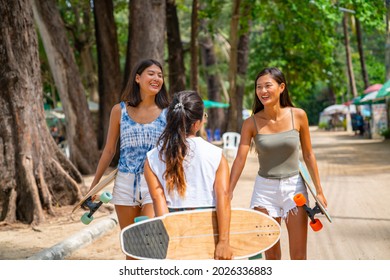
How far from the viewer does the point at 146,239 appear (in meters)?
3.36

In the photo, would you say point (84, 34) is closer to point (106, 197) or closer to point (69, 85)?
point (69, 85)

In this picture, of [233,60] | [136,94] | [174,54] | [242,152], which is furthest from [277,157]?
[233,60]

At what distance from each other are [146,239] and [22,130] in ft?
19.6

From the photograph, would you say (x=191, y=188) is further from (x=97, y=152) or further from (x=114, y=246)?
(x=97, y=152)

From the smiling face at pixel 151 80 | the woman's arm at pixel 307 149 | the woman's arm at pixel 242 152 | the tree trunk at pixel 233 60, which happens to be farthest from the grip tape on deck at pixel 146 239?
the tree trunk at pixel 233 60

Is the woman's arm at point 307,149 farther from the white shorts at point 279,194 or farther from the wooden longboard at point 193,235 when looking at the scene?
the wooden longboard at point 193,235

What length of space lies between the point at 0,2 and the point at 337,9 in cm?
1278

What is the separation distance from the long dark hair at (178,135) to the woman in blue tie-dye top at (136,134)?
89cm

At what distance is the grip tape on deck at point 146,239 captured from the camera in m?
3.35

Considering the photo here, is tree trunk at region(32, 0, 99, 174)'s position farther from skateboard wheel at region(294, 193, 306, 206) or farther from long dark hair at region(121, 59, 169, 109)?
skateboard wheel at region(294, 193, 306, 206)

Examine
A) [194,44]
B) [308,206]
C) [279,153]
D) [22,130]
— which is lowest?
[308,206]

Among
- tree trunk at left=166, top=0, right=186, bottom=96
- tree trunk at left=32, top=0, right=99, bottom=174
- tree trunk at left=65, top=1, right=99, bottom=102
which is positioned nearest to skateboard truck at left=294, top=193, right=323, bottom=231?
tree trunk at left=32, top=0, right=99, bottom=174

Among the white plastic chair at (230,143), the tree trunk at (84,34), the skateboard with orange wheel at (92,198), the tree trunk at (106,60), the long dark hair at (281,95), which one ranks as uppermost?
the tree trunk at (84,34)

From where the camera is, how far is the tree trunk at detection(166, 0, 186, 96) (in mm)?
22594
